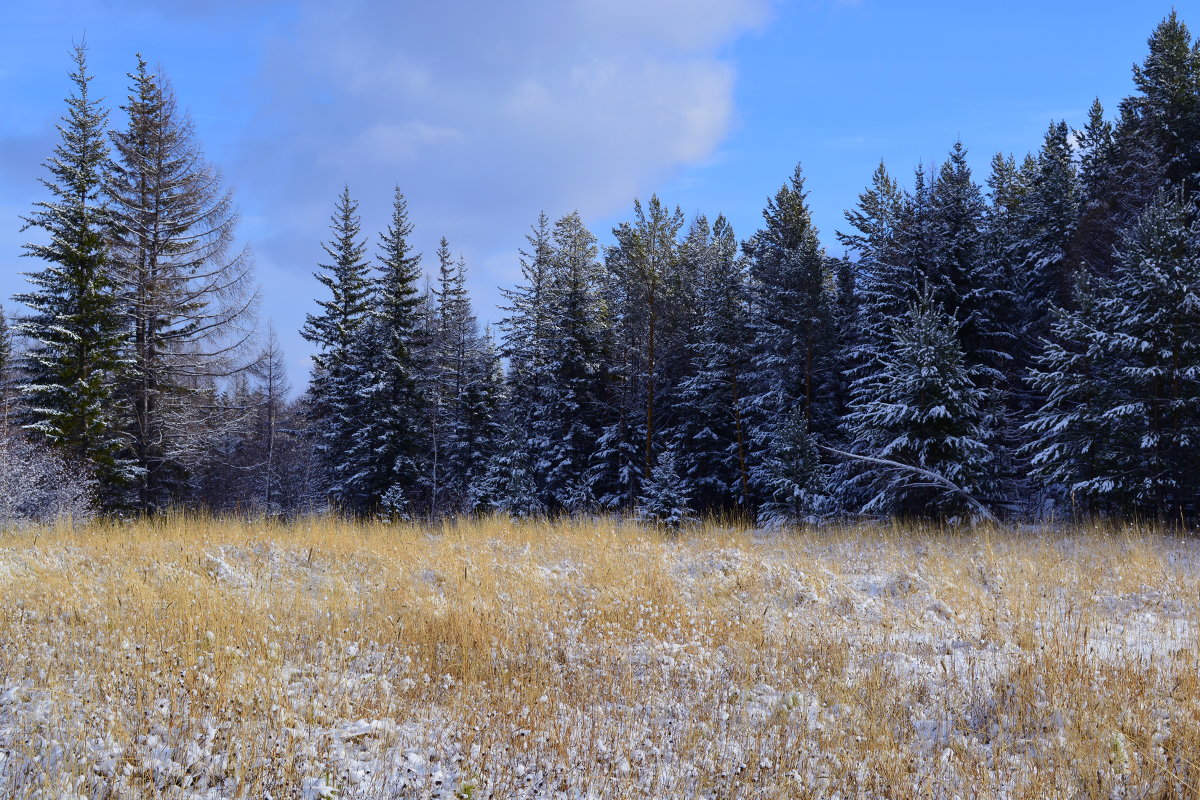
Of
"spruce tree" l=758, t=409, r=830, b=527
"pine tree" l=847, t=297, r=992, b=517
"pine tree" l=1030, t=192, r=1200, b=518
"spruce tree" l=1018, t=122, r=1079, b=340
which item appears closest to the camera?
"pine tree" l=1030, t=192, r=1200, b=518

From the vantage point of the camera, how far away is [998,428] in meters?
20.1

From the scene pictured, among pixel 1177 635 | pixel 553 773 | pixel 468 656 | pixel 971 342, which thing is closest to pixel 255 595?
pixel 468 656

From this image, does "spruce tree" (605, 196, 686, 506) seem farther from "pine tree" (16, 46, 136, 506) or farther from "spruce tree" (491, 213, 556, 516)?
"pine tree" (16, 46, 136, 506)

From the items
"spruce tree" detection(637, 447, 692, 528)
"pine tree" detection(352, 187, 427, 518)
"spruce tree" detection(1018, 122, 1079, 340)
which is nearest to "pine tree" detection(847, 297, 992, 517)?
"spruce tree" detection(637, 447, 692, 528)

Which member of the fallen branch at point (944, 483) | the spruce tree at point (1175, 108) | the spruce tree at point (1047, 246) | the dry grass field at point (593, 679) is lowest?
the dry grass field at point (593, 679)

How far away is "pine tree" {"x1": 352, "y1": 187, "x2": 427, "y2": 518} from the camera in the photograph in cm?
2820

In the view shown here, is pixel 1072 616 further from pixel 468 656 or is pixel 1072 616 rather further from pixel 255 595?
pixel 255 595

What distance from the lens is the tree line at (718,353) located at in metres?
15.3

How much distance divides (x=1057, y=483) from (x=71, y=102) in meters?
31.5

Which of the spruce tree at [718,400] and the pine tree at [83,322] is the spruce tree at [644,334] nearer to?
the spruce tree at [718,400]

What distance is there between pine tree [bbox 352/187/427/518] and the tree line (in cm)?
13

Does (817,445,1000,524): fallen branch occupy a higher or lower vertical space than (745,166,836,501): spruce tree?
lower

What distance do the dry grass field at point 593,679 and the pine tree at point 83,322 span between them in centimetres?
1312

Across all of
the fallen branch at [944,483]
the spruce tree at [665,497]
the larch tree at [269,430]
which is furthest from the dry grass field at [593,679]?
the larch tree at [269,430]
